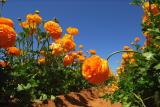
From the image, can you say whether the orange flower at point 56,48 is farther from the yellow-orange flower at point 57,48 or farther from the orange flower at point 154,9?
the orange flower at point 154,9

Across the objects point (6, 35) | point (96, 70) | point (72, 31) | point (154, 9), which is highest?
point (72, 31)

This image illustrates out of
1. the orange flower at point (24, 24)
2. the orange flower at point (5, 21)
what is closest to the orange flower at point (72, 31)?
the orange flower at point (24, 24)

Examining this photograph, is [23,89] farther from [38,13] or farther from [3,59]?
[38,13]

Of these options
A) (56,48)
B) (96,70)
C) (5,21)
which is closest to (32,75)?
(56,48)

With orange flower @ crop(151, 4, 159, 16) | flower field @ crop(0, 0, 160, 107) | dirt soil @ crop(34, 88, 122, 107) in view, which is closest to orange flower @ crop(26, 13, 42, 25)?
flower field @ crop(0, 0, 160, 107)

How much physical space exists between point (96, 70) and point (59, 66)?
575 cm

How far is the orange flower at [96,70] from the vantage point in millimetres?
1966

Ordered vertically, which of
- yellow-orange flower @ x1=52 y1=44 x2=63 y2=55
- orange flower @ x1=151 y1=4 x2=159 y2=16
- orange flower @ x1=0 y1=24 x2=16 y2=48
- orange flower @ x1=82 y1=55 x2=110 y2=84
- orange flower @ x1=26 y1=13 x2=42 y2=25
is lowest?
orange flower @ x1=82 y1=55 x2=110 y2=84

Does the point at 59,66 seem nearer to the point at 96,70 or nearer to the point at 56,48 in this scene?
the point at 56,48

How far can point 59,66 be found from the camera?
7.68m

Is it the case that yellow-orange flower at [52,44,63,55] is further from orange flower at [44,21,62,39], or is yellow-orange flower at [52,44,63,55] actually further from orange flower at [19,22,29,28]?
orange flower at [19,22,29,28]

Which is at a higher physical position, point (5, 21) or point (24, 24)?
point (24, 24)

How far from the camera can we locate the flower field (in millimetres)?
2965

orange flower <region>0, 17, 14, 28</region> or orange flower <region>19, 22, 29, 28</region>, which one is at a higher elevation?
orange flower <region>19, 22, 29, 28</region>
